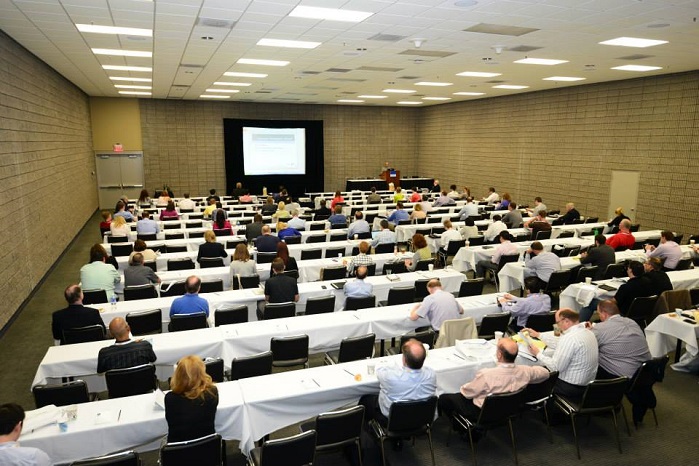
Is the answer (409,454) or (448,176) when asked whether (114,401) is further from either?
Result: (448,176)

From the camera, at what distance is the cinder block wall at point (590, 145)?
47.0 ft

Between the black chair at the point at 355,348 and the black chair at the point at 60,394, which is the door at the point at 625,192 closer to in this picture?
the black chair at the point at 355,348

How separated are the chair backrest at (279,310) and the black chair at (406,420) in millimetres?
2604

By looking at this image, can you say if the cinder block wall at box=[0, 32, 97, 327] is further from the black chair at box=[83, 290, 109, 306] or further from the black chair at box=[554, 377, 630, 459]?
the black chair at box=[554, 377, 630, 459]

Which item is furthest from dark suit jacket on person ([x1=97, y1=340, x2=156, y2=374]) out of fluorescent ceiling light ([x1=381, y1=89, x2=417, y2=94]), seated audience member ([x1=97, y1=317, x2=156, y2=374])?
fluorescent ceiling light ([x1=381, y1=89, x2=417, y2=94])

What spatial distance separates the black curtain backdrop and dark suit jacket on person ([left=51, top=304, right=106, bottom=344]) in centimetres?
2000

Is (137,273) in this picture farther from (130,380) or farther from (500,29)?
(500,29)

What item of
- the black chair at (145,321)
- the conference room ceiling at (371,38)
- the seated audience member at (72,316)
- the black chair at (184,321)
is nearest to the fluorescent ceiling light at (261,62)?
the conference room ceiling at (371,38)

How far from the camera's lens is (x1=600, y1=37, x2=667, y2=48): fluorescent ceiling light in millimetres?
9462

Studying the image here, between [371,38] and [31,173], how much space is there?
8123mm

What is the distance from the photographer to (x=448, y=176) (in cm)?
2681

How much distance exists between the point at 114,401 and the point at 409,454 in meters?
2.88

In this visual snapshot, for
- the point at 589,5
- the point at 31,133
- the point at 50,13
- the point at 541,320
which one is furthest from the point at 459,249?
the point at 31,133

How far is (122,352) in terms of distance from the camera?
4832 millimetres
